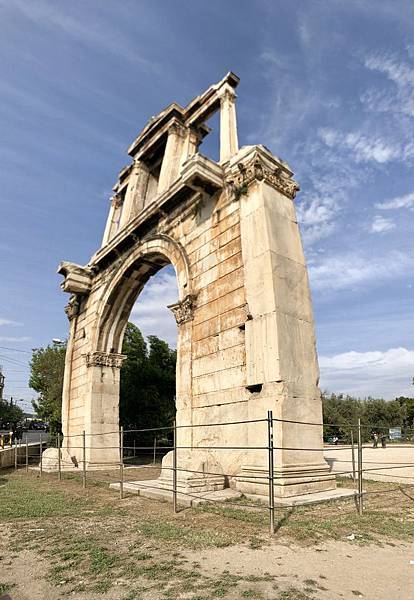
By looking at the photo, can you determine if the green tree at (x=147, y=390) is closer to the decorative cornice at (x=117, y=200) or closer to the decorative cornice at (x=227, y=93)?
the decorative cornice at (x=117, y=200)

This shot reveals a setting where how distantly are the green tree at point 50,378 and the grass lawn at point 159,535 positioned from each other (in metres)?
20.4

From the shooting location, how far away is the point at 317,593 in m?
3.18

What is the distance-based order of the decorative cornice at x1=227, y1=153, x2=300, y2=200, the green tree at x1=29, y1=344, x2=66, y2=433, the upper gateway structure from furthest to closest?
the green tree at x1=29, y1=344, x2=66, y2=433, the decorative cornice at x1=227, y1=153, x2=300, y2=200, the upper gateway structure

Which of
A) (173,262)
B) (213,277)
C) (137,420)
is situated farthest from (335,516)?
(137,420)

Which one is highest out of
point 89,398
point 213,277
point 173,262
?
point 173,262

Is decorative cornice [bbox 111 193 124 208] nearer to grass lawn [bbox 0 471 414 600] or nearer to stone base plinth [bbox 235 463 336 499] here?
grass lawn [bbox 0 471 414 600]

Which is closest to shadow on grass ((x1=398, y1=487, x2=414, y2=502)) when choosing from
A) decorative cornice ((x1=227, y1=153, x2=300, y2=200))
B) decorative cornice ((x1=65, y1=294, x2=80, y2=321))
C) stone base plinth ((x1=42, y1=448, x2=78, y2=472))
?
decorative cornice ((x1=227, y1=153, x2=300, y2=200))

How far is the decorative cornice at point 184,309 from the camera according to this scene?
32.5 feet

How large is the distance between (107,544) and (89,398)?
10.5 m

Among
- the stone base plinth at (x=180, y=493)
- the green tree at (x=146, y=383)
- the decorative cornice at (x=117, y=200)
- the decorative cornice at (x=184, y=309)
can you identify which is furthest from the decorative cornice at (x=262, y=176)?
the green tree at (x=146, y=383)

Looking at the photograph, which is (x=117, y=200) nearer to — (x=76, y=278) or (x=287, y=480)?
(x=76, y=278)

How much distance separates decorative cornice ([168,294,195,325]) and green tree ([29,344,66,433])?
63.4ft

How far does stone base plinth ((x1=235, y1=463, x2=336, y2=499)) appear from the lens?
263 inches

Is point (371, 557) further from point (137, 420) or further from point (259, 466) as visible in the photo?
point (137, 420)
